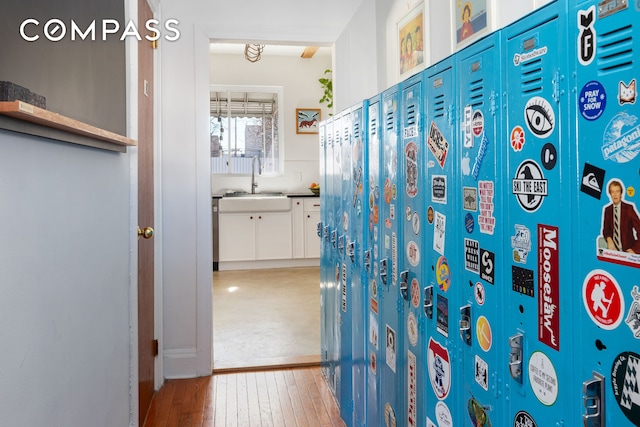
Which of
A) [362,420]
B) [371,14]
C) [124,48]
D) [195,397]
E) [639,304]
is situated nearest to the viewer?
[639,304]

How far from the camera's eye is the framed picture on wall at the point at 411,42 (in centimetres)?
244

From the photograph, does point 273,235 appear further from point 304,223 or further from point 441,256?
point 441,256

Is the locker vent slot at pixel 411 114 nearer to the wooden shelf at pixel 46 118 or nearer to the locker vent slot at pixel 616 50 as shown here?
the locker vent slot at pixel 616 50

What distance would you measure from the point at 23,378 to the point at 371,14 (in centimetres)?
280

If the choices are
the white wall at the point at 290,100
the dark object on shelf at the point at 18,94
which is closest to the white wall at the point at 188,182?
the dark object on shelf at the point at 18,94

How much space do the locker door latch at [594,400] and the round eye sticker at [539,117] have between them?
41 cm

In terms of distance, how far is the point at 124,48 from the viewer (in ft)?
6.76

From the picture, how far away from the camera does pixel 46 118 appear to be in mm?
1150

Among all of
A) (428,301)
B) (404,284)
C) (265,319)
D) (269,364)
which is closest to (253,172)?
(265,319)

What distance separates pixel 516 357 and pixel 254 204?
18.3 ft

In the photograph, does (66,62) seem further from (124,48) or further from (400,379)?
(400,379)

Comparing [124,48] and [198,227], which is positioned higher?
[124,48]

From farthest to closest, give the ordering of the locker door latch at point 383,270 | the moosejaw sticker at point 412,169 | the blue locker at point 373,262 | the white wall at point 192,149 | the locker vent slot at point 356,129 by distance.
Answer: the white wall at point 192,149, the locker vent slot at point 356,129, the blue locker at point 373,262, the locker door latch at point 383,270, the moosejaw sticker at point 412,169

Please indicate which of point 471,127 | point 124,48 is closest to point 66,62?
point 124,48
